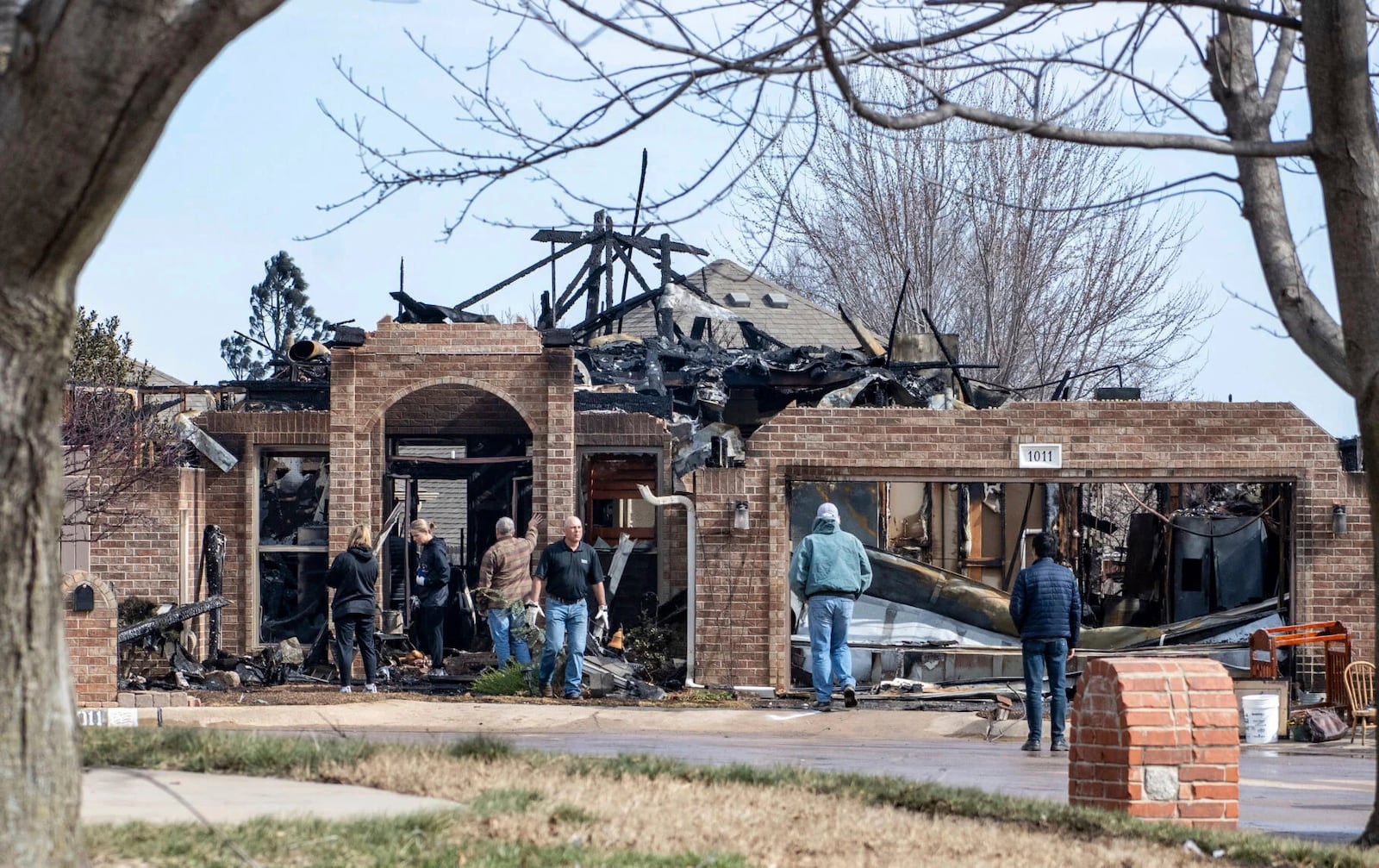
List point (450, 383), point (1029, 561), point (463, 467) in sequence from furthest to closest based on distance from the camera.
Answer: point (1029, 561), point (463, 467), point (450, 383)

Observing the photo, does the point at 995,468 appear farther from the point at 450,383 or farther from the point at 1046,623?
the point at 450,383

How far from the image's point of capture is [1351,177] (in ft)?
24.2

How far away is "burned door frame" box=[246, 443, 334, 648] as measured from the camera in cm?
1969

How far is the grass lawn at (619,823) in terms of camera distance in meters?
5.60

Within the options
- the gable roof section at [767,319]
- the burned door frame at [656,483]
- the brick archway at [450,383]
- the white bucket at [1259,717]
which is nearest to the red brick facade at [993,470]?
the brick archway at [450,383]

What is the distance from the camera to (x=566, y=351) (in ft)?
61.8

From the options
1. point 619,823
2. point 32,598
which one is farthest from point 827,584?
point 32,598

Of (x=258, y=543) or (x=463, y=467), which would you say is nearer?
(x=258, y=543)

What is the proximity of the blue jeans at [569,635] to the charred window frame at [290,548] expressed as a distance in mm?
4314

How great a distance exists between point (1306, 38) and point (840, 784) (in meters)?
4.04

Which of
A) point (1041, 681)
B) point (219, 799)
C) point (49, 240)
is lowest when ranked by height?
point (1041, 681)

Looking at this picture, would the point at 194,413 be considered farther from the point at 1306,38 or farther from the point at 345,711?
the point at 1306,38

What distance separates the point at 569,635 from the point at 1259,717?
6.58 metres

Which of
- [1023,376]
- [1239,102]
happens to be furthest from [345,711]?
[1023,376]
